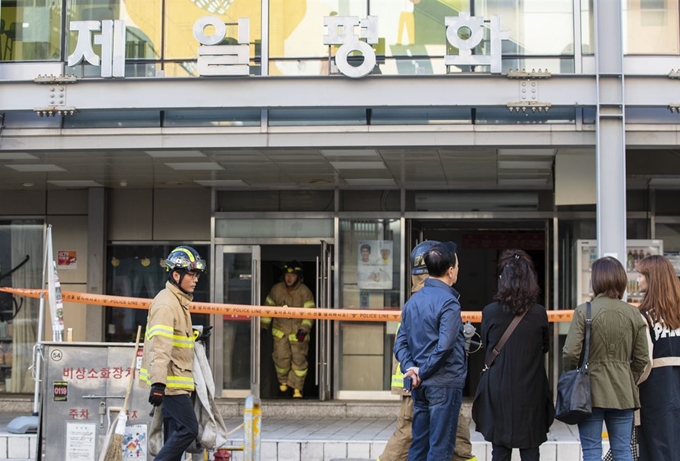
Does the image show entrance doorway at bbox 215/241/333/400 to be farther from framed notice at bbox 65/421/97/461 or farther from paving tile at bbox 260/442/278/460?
framed notice at bbox 65/421/97/461

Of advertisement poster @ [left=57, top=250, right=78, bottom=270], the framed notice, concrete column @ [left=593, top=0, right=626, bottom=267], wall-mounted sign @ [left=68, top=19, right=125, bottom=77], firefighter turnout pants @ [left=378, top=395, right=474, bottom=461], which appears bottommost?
the framed notice

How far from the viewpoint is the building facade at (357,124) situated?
374 inches

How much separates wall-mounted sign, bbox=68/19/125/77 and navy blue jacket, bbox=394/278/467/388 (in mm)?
5216

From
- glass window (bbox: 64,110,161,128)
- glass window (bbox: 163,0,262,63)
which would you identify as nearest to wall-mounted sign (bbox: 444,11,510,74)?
glass window (bbox: 163,0,262,63)

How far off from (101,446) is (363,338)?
202 inches

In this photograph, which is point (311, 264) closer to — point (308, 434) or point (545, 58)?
point (308, 434)

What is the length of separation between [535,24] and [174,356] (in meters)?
5.40

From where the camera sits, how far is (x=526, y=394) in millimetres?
6000

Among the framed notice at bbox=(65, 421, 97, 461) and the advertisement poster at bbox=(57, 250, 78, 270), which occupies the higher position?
the advertisement poster at bbox=(57, 250, 78, 270)

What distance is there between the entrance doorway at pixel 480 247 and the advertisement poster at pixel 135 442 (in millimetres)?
5902

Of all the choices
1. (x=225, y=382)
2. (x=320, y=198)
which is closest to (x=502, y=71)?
(x=320, y=198)

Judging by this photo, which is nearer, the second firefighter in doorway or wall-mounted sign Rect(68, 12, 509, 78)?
wall-mounted sign Rect(68, 12, 509, 78)

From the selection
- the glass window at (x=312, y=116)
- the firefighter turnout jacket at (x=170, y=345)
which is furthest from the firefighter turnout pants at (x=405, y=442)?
the glass window at (x=312, y=116)

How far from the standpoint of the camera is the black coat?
5.99 metres
